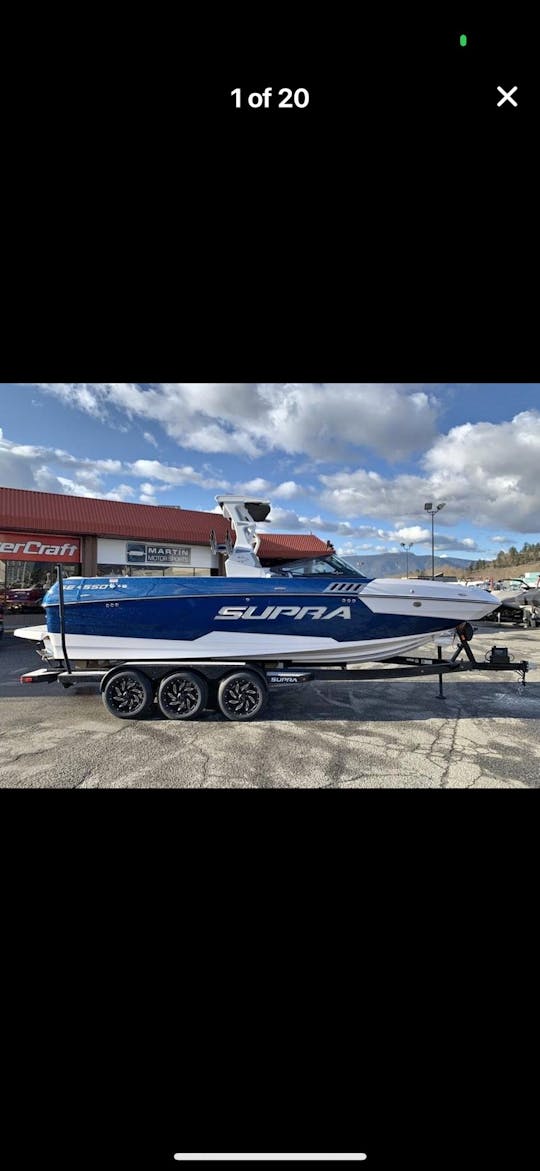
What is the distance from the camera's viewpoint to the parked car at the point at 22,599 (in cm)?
1334

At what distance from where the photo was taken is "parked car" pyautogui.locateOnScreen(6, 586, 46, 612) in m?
13.3

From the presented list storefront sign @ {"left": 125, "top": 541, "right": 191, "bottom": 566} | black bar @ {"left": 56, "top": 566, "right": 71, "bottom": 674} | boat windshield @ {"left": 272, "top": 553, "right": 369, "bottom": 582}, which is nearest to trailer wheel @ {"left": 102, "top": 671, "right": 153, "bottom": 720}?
black bar @ {"left": 56, "top": 566, "right": 71, "bottom": 674}

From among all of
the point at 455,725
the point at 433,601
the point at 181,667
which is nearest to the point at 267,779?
the point at 181,667

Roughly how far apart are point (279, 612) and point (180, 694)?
1477mm

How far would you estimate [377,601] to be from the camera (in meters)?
4.45

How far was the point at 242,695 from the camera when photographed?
4309 millimetres

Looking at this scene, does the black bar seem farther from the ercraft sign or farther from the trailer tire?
the ercraft sign

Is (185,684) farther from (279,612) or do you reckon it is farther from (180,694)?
(279,612)

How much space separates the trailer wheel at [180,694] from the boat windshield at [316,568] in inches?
60.8

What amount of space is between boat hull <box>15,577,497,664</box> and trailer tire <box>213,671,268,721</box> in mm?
230

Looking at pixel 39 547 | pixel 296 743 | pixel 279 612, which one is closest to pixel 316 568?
pixel 279 612
